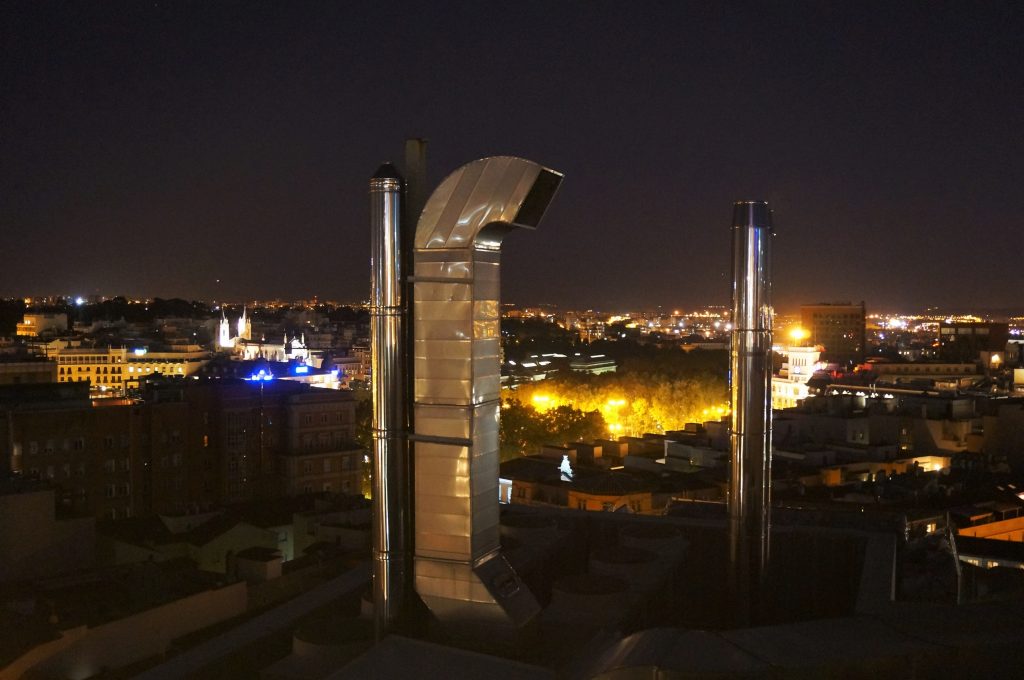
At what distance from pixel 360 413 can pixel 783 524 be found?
2294cm

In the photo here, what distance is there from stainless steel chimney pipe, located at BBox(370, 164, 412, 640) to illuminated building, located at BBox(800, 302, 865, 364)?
209 feet

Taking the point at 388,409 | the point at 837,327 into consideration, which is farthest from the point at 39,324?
the point at 388,409

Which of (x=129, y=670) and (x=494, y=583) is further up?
(x=494, y=583)

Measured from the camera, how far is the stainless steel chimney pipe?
4.37 metres

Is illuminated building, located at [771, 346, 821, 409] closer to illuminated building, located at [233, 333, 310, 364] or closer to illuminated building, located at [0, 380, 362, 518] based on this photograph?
illuminated building, located at [0, 380, 362, 518]

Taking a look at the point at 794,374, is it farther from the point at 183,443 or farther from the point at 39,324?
the point at 39,324

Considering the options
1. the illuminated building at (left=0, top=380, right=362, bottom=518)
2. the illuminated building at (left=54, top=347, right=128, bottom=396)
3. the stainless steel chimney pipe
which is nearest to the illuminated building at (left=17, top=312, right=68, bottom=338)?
the illuminated building at (left=54, top=347, right=128, bottom=396)

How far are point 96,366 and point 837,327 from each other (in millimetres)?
50593

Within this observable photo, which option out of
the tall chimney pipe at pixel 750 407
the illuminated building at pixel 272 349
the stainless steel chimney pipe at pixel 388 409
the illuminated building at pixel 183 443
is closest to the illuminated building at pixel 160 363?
the illuminated building at pixel 272 349

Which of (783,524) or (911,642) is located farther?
(783,524)

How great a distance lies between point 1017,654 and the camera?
9.91 feet

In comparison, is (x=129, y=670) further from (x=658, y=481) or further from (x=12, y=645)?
(x=658, y=481)

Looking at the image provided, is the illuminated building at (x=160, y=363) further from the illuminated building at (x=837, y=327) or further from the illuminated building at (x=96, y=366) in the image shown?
the illuminated building at (x=837, y=327)

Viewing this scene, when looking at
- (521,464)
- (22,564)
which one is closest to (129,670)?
(22,564)
